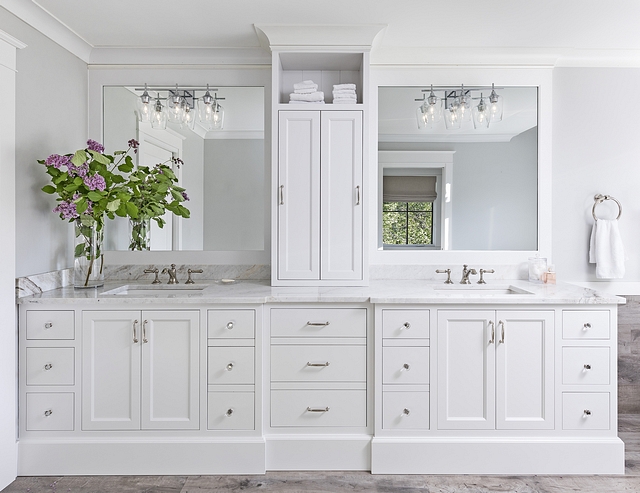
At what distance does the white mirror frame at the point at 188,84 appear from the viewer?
113 inches

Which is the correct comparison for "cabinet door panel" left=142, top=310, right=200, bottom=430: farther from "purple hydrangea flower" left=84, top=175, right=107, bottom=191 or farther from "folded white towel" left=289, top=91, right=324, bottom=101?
"folded white towel" left=289, top=91, right=324, bottom=101

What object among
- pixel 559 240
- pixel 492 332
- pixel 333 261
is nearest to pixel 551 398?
pixel 492 332

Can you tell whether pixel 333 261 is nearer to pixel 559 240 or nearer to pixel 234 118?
pixel 234 118

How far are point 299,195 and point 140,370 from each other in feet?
3.99

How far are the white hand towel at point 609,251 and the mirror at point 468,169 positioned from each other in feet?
1.22

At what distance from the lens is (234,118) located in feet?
9.43

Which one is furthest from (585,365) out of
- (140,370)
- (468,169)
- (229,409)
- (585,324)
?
(140,370)

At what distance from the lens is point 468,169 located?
9.46 ft

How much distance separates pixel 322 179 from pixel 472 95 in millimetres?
1126

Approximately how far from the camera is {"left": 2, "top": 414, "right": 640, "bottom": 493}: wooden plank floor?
2.12m

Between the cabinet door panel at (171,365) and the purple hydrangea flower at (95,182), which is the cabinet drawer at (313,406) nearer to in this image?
the cabinet door panel at (171,365)

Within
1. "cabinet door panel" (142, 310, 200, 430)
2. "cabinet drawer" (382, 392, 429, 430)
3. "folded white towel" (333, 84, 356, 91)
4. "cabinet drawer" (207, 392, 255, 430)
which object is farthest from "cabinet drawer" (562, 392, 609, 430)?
"folded white towel" (333, 84, 356, 91)

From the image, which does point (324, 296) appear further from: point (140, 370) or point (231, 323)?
point (140, 370)

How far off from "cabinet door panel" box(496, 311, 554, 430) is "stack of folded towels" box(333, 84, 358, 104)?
1.40 m
